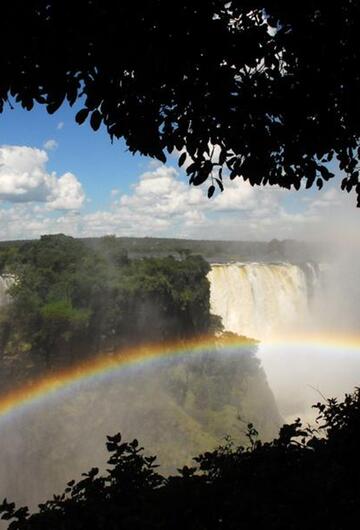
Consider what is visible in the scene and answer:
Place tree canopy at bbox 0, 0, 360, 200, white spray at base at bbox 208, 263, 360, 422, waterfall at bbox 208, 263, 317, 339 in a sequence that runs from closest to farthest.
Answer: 1. tree canopy at bbox 0, 0, 360, 200
2. waterfall at bbox 208, 263, 317, 339
3. white spray at base at bbox 208, 263, 360, 422

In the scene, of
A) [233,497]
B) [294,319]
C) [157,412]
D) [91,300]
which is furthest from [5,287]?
[233,497]

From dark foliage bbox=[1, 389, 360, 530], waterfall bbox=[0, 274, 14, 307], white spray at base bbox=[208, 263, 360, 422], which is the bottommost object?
white spray at base bbox=[208, 263, 360, 422]

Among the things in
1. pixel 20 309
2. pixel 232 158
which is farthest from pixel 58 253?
pixel 232 158

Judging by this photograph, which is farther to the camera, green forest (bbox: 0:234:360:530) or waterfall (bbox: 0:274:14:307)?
waterfall (bbox: 0:274:14:307)

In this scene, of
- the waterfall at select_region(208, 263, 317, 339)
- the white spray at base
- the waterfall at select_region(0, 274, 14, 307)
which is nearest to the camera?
the waterfall at select_region(0, 274, 14, 307)

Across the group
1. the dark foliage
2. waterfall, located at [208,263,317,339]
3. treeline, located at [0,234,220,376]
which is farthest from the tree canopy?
waterfall, located at [208,263,317,339]

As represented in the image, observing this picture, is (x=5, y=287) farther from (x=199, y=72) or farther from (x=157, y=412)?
(x=199, y=72)

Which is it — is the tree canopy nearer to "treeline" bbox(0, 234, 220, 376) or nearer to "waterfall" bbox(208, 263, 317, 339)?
"treeline" bbox(0, 234, 220, 376)

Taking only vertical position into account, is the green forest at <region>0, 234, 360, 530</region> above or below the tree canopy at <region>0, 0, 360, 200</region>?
below
